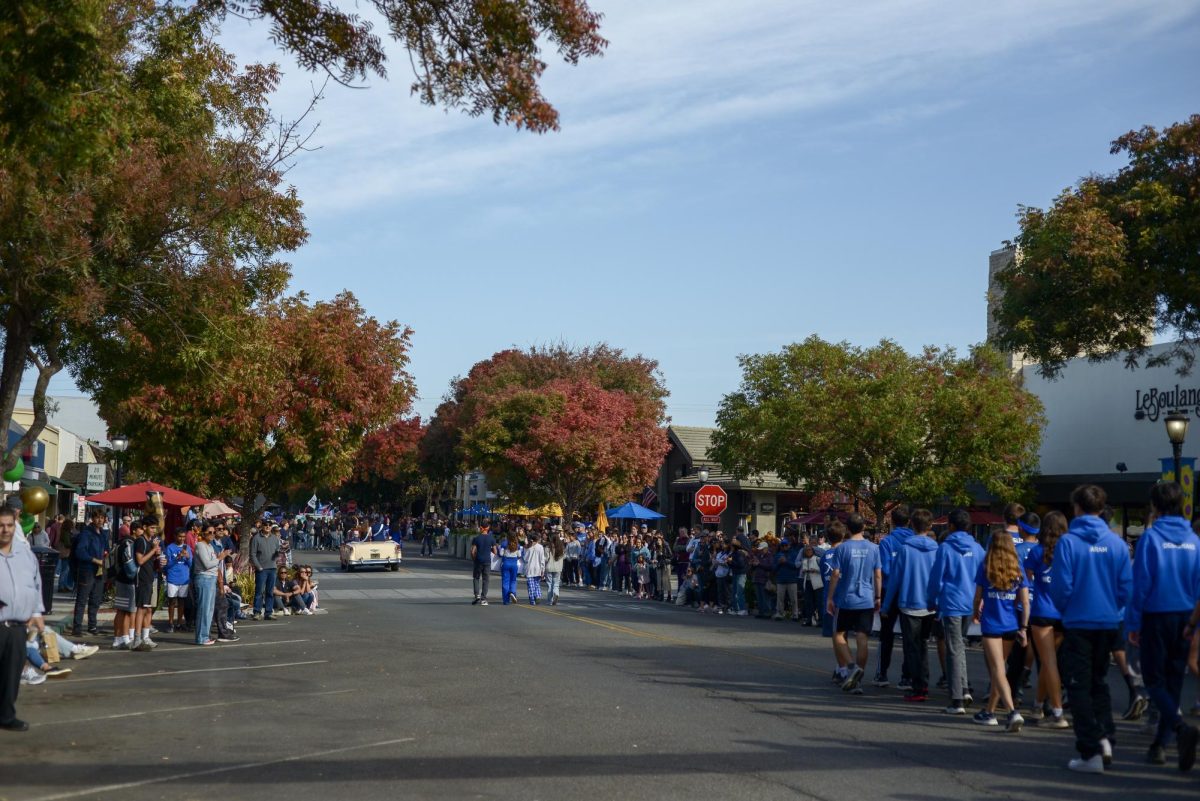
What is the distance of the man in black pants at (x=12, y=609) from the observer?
1041 centimetres

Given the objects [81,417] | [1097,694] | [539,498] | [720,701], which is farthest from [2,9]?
[81,417]

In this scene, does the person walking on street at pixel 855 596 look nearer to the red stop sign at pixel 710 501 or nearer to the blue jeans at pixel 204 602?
the blue jeans at pixel 204 602

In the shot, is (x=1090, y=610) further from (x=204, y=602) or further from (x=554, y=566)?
(x=554, y=566)

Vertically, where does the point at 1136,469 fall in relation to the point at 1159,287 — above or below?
below

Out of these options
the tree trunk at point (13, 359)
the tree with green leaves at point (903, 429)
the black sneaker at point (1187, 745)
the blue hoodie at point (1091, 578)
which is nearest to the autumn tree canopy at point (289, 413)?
the tree trunk at point (13, 359)

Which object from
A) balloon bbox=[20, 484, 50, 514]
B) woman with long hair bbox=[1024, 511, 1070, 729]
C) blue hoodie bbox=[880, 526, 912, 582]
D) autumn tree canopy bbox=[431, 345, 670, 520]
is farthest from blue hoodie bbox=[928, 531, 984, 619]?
autumn tree canopy bbox=[431, 345, 670, 520]

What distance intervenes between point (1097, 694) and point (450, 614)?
18035 millimetres

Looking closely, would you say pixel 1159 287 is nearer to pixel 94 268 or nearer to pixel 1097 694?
pixel 1097 694

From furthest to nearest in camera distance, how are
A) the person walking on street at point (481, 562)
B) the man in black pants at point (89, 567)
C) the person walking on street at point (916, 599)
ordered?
the person walking on street at point (481, 562)
the man in black pants at point (89, 567)
the person walking on street at point (916, 599)

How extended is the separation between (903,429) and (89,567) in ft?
73.6

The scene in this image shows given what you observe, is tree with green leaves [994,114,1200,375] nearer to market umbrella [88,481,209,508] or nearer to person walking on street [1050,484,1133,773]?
person walking on street [1050,484,1133,773]

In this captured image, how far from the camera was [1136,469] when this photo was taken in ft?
106

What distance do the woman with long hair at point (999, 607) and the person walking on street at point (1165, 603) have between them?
1.74 metres

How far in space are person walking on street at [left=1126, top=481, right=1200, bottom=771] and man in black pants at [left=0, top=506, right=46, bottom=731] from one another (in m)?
8.96
